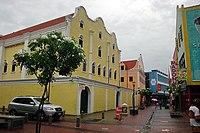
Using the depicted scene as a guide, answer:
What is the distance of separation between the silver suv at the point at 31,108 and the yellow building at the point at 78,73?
3.90m

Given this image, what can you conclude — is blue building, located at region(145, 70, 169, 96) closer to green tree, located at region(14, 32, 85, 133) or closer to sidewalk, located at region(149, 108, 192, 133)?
sidewalk, located at region(149, 108, 192, 133)

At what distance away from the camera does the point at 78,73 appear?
74.7ft

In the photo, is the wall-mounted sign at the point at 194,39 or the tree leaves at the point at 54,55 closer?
the tree leaves at the point at 54,55

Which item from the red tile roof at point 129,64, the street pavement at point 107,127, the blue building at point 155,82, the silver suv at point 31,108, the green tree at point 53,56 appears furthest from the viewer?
the blue building at point 155,82

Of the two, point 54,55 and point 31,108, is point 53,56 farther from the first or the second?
point 31,108

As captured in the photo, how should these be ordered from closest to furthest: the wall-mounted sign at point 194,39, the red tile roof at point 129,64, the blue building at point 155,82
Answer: the wall-mounted sign at point 194,39, the red tile roof at point 129,64, the blue building at point 155,82

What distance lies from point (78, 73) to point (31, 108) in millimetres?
8216

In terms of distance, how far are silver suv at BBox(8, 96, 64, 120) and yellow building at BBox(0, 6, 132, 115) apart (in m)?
3.90

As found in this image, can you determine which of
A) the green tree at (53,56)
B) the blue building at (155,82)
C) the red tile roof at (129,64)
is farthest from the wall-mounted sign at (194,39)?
the blue building at (155,82)

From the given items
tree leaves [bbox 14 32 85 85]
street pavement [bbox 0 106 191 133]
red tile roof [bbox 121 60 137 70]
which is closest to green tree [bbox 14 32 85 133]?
tree leaves [bbox 14 32 85 85]

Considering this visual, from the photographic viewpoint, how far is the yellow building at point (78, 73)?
1988 cm

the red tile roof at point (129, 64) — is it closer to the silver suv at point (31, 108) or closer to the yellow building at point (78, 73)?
the yellow building at point (78, 73)

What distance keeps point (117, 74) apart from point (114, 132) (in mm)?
23065

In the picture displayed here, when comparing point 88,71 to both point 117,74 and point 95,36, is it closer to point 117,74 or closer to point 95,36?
point 95,36
